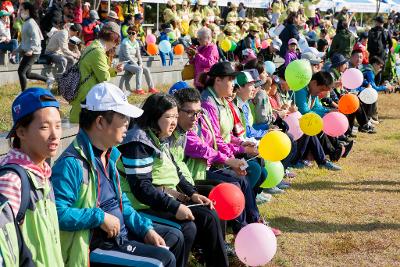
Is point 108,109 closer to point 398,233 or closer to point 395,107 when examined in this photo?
point 398,233

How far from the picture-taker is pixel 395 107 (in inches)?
587

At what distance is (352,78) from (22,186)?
8.06m

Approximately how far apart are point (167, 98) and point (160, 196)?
2.10 ft

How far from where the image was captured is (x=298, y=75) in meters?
8.08

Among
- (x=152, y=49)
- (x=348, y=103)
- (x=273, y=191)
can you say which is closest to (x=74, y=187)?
(x=273, y=191)

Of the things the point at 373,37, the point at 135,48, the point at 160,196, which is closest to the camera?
the point at 160,196

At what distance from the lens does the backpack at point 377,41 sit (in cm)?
1720

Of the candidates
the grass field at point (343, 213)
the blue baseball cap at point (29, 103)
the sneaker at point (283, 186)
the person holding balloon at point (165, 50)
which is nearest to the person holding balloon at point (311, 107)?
the grass field at point (343, 213)

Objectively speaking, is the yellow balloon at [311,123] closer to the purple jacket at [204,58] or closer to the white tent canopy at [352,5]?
the purple jacket at [204,58]

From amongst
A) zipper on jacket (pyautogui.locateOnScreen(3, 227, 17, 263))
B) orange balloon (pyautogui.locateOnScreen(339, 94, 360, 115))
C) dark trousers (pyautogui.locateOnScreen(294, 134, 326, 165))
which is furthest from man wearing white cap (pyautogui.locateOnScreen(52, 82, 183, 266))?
orange balloon (pyautogui.locateOnScreen(339, 94, 360, 115))

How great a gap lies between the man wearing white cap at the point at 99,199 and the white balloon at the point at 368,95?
25.2 feet

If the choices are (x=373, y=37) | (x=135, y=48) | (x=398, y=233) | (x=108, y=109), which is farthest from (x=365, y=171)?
(x=373, y=37)

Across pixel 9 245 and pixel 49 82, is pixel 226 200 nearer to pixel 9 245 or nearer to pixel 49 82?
pixel 9 245

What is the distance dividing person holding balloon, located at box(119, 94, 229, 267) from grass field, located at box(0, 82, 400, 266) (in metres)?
0.65
